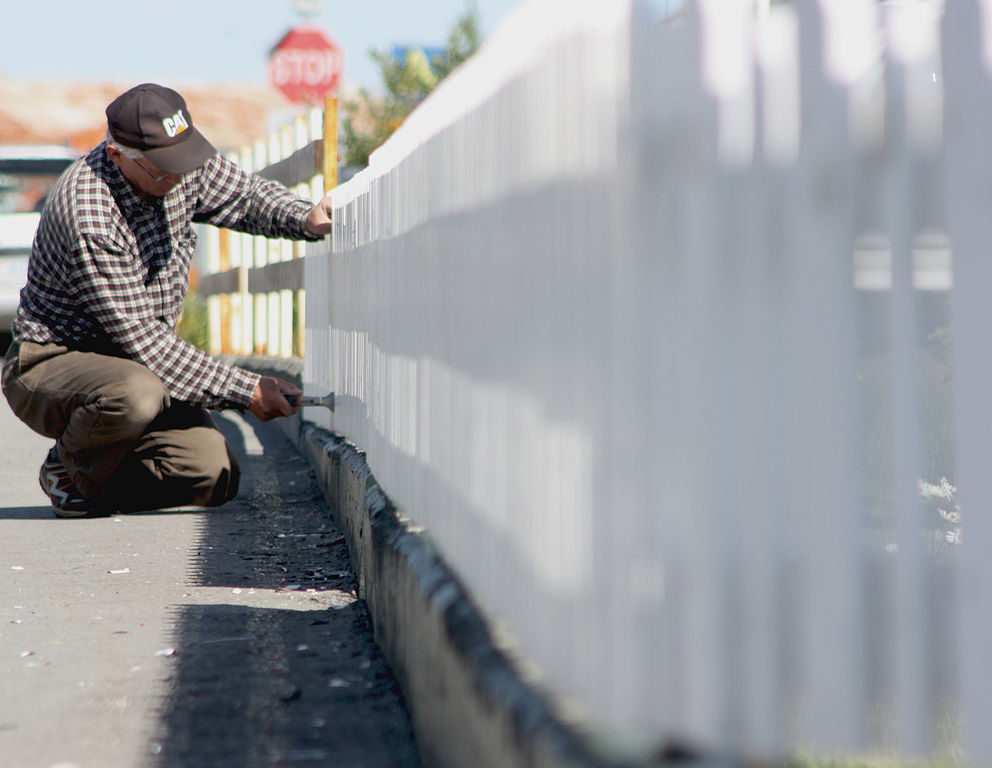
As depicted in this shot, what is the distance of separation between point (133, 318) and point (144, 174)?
524 mm

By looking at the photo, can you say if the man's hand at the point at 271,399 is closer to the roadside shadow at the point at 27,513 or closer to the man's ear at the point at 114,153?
the man's ear at the point at 114,153

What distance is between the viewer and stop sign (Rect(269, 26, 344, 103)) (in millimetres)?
22891

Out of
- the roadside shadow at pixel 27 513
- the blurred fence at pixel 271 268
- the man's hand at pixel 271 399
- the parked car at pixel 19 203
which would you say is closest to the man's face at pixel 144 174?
the man's hand at pixel 271 399

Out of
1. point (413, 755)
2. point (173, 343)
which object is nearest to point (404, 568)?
point (413, 755)

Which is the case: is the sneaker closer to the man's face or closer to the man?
the man

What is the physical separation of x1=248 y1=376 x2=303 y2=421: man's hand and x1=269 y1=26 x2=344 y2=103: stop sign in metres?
18.2

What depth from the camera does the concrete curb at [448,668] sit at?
1.81m

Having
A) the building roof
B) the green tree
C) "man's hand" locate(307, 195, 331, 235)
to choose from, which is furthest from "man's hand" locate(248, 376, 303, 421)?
the building roof

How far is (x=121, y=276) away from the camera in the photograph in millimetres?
5176

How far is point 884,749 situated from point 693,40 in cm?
89

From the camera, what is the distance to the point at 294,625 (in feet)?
12.6

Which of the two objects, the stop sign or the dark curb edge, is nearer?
the dark curb edge

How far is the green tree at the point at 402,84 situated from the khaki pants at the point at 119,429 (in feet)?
75.1

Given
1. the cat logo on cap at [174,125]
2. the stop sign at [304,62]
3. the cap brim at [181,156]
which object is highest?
the stop sign at [304,62]
